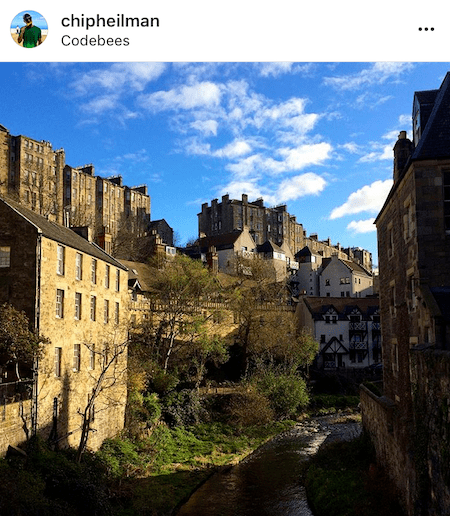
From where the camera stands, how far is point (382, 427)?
867 inches

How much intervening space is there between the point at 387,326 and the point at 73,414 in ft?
49.2

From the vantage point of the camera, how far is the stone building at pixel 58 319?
2261 cm

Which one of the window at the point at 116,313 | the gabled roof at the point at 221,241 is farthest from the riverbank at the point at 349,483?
the gabled roof at the point at 221,241

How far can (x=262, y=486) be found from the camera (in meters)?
26.4

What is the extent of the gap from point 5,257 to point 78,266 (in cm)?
436

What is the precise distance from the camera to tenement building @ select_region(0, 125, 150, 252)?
80000 millimetres

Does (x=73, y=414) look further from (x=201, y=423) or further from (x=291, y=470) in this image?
(x=201, y=423)

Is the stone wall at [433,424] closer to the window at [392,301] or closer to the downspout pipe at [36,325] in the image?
the window at [392,301]

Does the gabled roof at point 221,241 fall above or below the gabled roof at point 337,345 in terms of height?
above

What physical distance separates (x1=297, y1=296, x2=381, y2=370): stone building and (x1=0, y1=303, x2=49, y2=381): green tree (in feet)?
136

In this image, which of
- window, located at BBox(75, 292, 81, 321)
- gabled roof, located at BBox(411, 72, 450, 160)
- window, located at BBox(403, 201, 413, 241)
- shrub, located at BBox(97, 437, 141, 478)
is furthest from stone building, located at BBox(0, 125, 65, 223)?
gabled roof, located at BBox(411, 72, 450, 160)

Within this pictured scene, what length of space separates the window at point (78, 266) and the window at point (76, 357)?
3.37 m

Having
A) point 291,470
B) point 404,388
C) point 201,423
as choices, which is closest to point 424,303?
point 404,388
